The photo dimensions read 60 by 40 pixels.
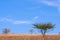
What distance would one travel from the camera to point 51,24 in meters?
43.1

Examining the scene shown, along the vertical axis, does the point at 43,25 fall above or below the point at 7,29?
below

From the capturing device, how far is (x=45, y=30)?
141 feet

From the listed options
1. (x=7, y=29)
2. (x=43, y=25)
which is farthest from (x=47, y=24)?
(x=7, y=29)

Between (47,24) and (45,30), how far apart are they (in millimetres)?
1432

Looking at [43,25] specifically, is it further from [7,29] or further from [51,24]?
[7,29]

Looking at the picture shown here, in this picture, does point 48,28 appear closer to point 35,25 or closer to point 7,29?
point 35,25

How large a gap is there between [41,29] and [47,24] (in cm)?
172

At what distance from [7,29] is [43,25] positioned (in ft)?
148

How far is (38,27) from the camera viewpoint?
4238cm

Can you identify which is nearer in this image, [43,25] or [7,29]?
[43,25]

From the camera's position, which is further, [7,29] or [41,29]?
[7,29]

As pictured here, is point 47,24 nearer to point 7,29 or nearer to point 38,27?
point 38,27

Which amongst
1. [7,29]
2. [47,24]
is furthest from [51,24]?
[7,29]

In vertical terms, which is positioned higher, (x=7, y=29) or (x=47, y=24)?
(x=7, y=29)
